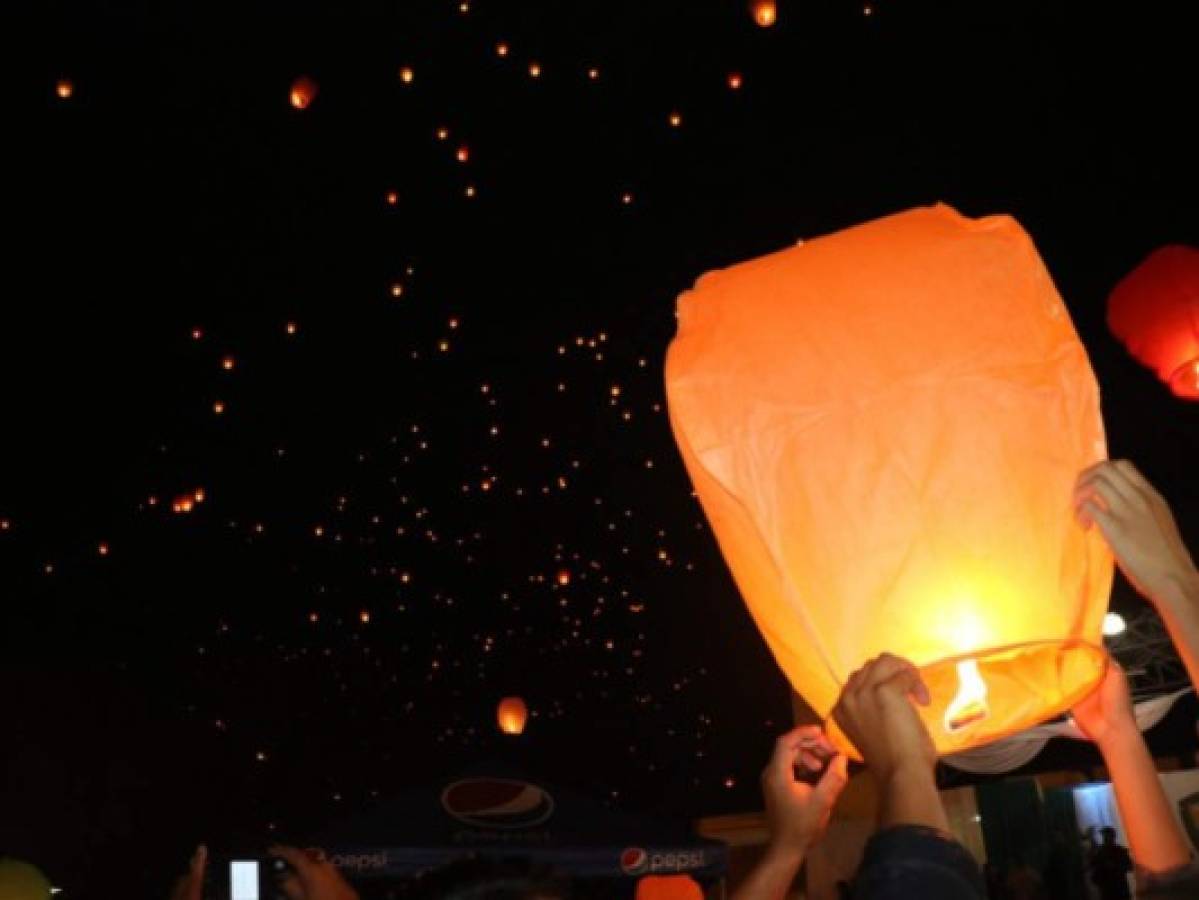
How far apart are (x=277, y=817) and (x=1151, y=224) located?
34.9 feet

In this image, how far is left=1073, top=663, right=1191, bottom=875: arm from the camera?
66.4 inches

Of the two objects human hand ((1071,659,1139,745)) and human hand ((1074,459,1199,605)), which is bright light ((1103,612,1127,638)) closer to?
human hand ((1071,659,1139,745))

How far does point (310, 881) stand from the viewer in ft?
8.44

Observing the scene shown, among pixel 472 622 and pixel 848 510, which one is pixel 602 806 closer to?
pixel 472 622

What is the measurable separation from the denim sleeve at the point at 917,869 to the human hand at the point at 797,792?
692mm

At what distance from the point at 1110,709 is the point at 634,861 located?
→ 6958 millimetres

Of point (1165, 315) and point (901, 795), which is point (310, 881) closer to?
point (901, 795)

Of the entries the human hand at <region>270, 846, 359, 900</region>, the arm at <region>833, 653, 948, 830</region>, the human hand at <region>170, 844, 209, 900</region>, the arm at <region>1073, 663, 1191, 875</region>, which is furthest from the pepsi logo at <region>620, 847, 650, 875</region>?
the arm at <region>833, 653, 948, 830</region>

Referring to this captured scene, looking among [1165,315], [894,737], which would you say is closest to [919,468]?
[894,737]

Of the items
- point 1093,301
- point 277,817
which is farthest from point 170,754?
point 1093,301

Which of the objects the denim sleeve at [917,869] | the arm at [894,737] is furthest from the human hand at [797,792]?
the denim sleeve at [917,869]

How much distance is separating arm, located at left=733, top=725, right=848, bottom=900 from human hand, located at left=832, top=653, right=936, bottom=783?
41 centimetres

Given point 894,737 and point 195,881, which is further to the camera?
point 195,881

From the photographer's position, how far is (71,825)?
37.5ft
